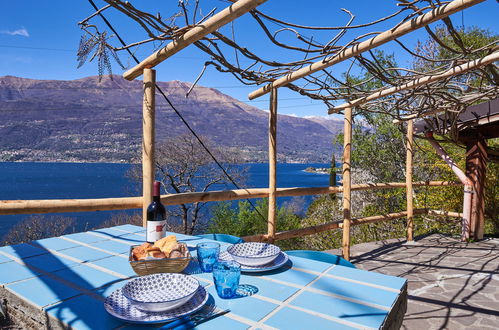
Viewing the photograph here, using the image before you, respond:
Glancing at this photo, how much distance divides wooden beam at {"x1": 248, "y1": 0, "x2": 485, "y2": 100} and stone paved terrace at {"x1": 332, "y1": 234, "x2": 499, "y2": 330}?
5.80 ft

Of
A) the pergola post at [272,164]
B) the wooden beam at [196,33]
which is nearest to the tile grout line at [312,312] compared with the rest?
the wooden beam at [196,33]

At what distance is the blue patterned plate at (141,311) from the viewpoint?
0.79 meters

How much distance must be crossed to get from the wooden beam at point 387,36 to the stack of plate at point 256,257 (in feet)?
4.09

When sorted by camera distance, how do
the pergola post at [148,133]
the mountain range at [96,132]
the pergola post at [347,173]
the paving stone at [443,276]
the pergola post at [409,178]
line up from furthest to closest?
the mountain range at [96,132]
the pergola post at [409,178]
the pergola post at [347,173]
the paving stone at [443,276]
the pergola post at [148,133]

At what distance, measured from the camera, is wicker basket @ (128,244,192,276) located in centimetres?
106

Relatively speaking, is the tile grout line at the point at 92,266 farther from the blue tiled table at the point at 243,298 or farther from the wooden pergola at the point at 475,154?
the wooden pergola at the point at 475,154

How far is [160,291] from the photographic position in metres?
0.93

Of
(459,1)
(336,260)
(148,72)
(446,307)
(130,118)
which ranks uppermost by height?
(130,118)

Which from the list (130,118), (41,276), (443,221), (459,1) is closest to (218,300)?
(41,276)

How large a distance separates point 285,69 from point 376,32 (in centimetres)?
79

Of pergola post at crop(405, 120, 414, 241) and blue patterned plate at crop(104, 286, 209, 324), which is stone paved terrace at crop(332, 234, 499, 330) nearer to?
pergola post at crop(405, 120, 414, 241)

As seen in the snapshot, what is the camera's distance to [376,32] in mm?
1830

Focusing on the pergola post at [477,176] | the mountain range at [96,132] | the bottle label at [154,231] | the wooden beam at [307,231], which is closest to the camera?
the bottle label at [154,231]

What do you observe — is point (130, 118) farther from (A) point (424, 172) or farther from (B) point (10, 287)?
(B) point (10, 287)
